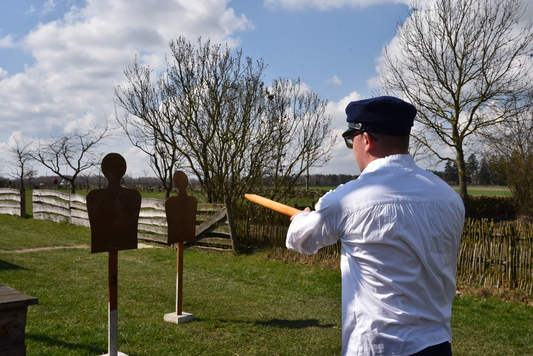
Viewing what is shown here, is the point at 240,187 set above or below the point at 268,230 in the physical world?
above

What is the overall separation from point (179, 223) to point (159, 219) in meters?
7.65

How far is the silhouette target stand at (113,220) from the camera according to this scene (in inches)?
172

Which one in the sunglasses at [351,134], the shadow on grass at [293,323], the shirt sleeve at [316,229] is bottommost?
the shadow on grass at [293,323]

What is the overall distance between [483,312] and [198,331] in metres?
4.43

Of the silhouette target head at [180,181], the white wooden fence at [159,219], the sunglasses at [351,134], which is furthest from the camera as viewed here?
the white wooden fence at [159,219]

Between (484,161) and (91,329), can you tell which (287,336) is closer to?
(91,329)

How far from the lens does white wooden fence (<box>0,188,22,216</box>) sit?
20609 millimetres

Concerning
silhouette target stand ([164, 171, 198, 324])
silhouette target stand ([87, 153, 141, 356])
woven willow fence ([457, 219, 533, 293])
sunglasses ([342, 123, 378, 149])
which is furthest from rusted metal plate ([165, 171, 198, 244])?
woven willow fence ([457, 219, 533, 293])

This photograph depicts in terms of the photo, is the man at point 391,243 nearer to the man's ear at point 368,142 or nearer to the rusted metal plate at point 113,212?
the man's ear at point 368,142

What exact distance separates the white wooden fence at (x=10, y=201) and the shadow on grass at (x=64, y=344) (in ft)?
57.1

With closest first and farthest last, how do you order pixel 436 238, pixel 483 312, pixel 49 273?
pixel 436 238
pixel 483 312
pixel 49 273

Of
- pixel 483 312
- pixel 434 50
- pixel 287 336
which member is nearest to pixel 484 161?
pixel 434 50

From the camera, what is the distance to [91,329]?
545 cm

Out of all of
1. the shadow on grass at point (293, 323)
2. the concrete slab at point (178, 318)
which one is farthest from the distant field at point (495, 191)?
the concrete slab at point (178, 318)
